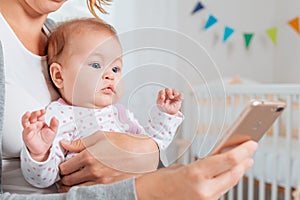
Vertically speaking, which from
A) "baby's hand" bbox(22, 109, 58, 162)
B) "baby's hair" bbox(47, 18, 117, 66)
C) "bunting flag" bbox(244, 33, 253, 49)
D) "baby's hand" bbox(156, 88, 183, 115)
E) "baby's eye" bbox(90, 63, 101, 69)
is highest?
"baby's hair" bbox(47, 18, 117, 66)

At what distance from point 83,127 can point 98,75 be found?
0.08 metres

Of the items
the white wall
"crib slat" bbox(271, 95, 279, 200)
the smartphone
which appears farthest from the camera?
the white wall

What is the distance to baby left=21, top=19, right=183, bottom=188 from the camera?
2.27ft

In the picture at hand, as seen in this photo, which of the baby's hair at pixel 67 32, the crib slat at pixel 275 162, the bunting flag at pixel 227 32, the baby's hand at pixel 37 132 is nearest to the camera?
the baby's hand at pixel 37 132

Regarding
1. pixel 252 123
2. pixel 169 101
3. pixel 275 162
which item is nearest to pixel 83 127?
pixel 169 101

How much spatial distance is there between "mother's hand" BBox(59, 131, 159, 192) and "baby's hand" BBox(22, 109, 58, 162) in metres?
0.06

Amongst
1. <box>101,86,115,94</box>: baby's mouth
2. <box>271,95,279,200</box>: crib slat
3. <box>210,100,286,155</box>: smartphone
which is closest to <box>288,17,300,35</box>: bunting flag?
<box>271,95,279,200</box>: crib slat

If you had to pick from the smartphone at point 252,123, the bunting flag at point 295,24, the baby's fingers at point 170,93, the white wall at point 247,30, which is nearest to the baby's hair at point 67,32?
the baby's fingers at point 170,93

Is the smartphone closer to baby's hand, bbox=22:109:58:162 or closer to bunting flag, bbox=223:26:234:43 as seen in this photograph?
baby's hand, bbox=22:109:58:162

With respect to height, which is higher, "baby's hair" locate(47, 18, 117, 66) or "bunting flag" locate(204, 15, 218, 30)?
"baby's hair" locate(47, 18, 117, 66)

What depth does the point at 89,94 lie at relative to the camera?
0.73m

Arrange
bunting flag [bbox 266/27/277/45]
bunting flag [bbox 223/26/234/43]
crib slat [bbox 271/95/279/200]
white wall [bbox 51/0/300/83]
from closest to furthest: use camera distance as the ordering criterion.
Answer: crib slat [bbox 271/95/279/200] < white wall [bbox 51/0/300/83] < bunting flag [bbox 223/26/234/43] < bunting flag [bbox 266/27/277/45]

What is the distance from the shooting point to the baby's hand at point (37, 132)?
0.66 metres

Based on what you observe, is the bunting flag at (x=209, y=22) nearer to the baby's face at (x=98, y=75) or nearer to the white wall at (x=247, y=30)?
the white wall at (x=247, y=30)
